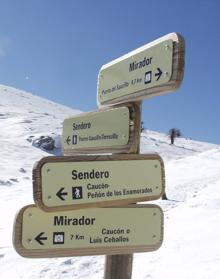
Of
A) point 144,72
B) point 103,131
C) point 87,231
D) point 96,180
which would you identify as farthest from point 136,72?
point 87,231

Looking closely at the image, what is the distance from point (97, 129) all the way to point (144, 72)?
→ 0.59 meters

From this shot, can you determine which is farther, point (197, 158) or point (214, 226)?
point (197, 158)

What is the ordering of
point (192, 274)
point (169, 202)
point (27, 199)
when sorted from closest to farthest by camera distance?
point (192, 274) → point (169, 202) → point (27, 199)

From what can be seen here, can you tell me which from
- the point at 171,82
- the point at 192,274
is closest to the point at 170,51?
the point at 171,82

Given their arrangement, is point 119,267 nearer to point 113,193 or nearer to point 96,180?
point 113,193

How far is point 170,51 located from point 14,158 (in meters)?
34.6

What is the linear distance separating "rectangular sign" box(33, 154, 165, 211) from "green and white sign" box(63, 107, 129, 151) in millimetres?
208

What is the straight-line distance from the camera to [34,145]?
45.1 metres

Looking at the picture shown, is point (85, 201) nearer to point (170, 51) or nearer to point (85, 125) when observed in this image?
point (85, 125)

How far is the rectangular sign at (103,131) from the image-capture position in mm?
3143

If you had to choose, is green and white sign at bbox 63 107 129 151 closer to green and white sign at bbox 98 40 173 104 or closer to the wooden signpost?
the wooden signpost

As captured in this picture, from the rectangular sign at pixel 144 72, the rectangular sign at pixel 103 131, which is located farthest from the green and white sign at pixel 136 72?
the rectangular sign at pixel 103 131

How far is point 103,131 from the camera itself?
3.38 meters

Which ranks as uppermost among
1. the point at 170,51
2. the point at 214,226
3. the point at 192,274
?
the point at 170,51
